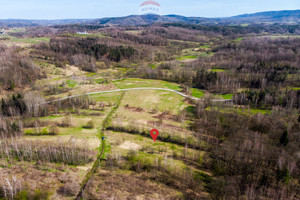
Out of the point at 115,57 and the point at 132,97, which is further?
the point at 115,57

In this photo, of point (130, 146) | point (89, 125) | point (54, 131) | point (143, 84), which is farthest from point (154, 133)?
point (143, 84)

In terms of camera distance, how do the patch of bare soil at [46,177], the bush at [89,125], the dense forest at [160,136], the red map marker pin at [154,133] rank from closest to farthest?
the patch of bare soil at [46,177]
the dense forest at [160,136]
the red map marker pin at [154,133]
the bush at [89,125]

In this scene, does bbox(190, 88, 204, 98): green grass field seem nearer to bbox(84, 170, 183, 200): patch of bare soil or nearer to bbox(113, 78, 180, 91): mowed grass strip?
bbox(113, 78, 180, 91): mowed grass strip

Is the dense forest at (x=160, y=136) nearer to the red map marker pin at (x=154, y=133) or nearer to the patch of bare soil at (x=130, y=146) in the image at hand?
the patch of bare soil at (x=130, y=146)

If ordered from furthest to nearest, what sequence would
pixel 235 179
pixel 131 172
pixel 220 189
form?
pixel 131 172, pixel 235 179, pixel 220 189

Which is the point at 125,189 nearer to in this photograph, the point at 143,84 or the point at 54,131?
the point at 54,131

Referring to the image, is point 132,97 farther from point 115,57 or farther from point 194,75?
point 115,57

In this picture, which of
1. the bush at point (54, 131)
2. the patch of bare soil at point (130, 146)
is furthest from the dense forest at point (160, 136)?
the patch of bare soil at point (130, 146)

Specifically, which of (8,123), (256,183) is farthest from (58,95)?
(256,183)
